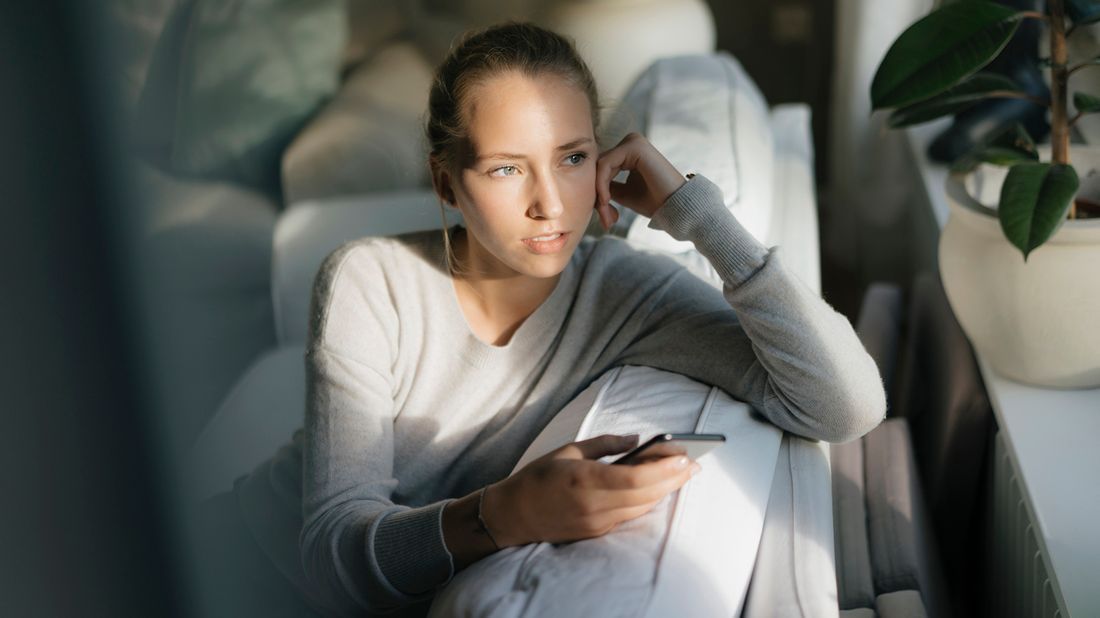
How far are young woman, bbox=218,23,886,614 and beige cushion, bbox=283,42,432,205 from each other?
2.80 ft

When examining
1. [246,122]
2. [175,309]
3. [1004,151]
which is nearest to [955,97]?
[1004,151]

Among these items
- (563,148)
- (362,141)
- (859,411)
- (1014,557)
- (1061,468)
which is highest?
(563,148)

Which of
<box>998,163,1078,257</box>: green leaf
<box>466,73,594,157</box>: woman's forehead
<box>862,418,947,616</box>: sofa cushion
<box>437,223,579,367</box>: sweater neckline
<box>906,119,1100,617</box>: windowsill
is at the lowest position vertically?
<box>862,418,947,616</box>: sofa cushion

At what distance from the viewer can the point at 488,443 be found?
3.18 ft

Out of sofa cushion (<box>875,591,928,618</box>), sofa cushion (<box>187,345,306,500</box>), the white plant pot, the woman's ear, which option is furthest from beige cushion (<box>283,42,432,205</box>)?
sofa cushion (<box>875,591,928,618</box>)

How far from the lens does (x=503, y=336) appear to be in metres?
0.98

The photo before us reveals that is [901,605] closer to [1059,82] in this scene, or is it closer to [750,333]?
[750,333]

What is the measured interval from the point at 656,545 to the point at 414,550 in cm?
19

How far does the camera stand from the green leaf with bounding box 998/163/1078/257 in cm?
98

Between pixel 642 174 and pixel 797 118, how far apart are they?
93cm

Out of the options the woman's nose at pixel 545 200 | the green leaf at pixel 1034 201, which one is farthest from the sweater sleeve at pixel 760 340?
the green leaf at pixel 1034 201

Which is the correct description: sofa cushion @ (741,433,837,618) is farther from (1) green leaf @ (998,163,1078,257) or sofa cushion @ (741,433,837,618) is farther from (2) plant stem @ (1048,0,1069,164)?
(2) plant stem @ (1048,0,1069,164)

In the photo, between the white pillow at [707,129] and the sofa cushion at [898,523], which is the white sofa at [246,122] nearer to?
the white pillow at [707,129]

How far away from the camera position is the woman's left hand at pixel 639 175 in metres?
0.92
